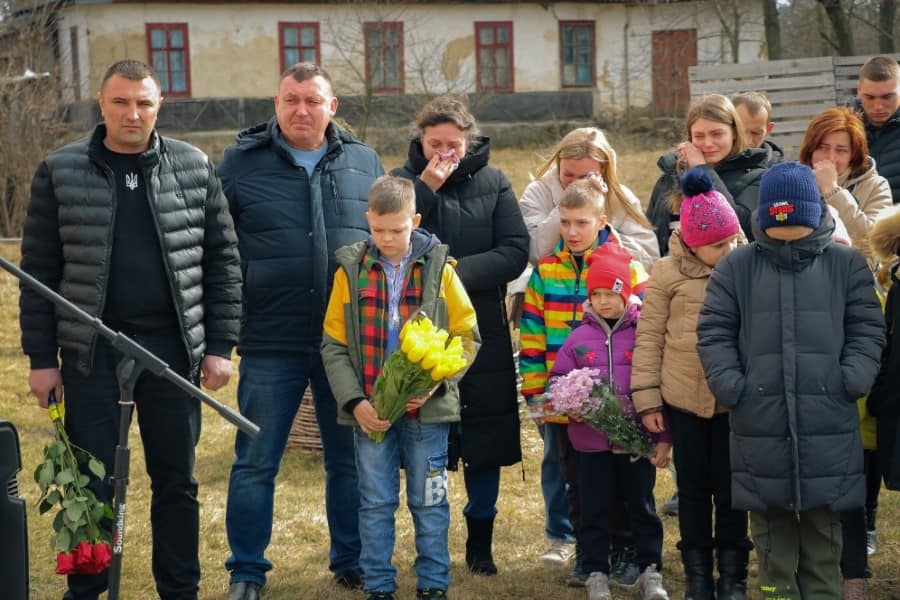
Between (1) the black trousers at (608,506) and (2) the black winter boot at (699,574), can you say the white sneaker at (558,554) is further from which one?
(2) the black winter boot at (699,574)

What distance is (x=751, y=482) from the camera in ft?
14.0

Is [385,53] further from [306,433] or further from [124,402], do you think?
[124,402]

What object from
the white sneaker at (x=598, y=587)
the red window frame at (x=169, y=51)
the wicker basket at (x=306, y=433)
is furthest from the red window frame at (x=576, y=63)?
the white sneaker at (x=598, y=587)

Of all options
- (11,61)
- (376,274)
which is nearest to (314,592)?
(376,274)

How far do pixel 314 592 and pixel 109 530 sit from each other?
101cm

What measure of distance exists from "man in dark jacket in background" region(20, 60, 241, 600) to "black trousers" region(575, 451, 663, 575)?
1536 millimetres

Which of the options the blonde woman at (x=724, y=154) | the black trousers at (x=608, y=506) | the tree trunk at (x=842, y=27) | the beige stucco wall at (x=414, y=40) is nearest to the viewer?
the black trousers at (x=608, y=506)

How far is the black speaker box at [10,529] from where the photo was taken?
3.55m

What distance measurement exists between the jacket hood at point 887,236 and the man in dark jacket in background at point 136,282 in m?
2.49

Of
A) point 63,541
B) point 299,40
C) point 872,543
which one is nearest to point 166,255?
point 63,541

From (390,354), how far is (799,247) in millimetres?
1541

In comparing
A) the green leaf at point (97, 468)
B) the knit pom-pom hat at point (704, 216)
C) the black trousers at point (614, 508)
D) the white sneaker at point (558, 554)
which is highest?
the knit pom-pom hat at point (704, 216)

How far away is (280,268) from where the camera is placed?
16.0ft

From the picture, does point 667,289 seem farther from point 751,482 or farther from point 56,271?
point 56,271
